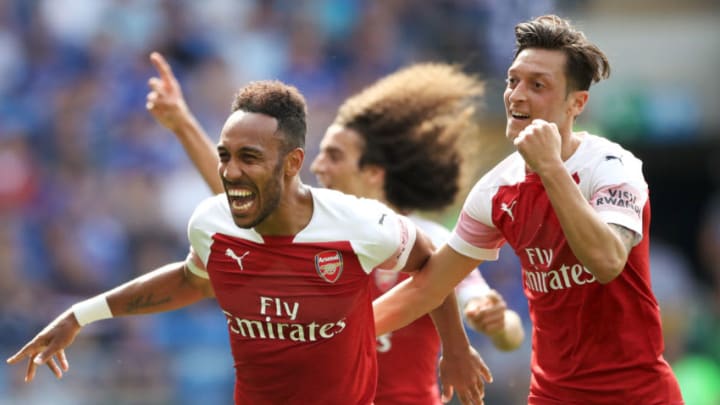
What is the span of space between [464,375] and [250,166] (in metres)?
1.34

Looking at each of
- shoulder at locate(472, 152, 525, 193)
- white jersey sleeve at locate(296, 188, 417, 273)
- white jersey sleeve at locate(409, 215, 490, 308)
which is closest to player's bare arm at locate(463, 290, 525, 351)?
white jersey sleeve at locate(409, 215, 490, 308)

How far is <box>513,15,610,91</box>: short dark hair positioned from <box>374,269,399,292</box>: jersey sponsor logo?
1.44 meters

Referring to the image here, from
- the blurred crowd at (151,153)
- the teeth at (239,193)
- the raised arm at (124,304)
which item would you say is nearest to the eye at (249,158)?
the teeth at (239,193)

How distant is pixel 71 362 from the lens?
951cm

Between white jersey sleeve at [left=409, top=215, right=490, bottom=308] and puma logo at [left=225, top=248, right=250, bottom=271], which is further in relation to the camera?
white jersey sleeve at [left=409, top=215, right=490, bottom=308]

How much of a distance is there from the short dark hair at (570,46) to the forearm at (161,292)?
67.4 inches

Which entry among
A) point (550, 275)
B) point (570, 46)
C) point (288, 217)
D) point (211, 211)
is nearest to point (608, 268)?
point (550, 275)

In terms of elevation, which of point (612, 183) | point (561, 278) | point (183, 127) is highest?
point (183, 127)

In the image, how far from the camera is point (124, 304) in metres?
5.38

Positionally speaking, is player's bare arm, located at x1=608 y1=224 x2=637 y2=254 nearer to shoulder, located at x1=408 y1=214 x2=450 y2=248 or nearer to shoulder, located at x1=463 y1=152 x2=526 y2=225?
shoulder, located at x1=463 y1=152 x2=526 y2=225

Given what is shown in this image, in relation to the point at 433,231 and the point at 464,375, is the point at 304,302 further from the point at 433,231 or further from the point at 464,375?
the point at 433,231

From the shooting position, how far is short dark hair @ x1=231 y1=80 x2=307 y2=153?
4.86 m

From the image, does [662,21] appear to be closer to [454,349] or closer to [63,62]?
[63,62]

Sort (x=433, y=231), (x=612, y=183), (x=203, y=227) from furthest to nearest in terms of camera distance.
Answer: (x=433, y=231)
(x=203, y=227)
(x=612, y=183)
